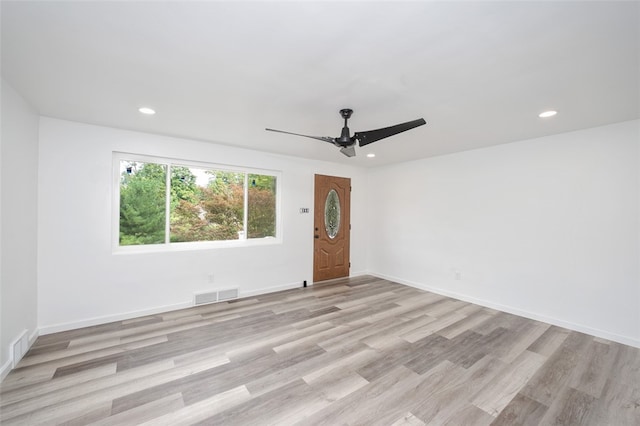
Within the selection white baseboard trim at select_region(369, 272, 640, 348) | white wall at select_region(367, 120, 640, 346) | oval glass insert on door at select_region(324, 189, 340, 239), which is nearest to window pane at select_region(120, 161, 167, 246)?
oval glass insert on door at select_region(324, 189, 340, 239)

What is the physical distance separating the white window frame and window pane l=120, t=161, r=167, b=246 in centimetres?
5

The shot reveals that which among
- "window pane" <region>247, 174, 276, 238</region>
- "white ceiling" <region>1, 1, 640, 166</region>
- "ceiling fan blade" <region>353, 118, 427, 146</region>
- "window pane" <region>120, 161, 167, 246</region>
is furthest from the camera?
"window pane" <region>247, 174, 276, 238</region>

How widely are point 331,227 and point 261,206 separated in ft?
5.14

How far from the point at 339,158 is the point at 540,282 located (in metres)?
3.58

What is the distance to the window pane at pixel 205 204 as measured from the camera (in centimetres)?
390

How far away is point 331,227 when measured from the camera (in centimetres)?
547

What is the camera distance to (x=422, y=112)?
270cm

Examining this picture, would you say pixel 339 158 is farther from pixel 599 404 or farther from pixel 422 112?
pixel 599 404

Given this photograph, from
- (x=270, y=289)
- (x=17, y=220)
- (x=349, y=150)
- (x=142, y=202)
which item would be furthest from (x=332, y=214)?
(x=17, y=220)

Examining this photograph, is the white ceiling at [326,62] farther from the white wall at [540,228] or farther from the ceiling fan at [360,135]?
the white wall at [540,228]

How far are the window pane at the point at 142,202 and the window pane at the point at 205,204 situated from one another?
0.16 metres

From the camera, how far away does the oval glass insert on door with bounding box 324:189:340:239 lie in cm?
538

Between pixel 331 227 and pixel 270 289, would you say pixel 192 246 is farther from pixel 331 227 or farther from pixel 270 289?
pixel 331 227

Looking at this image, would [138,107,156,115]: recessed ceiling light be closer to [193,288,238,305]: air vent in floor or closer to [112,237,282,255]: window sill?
[112,237,282,255]: window sill
